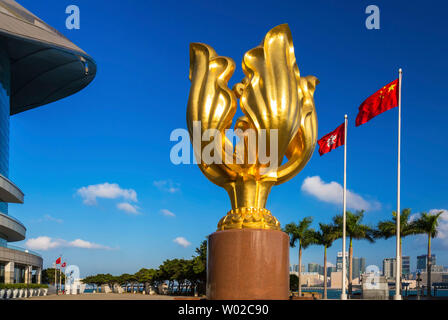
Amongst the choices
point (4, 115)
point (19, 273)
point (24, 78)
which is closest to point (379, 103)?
point (19, 273)

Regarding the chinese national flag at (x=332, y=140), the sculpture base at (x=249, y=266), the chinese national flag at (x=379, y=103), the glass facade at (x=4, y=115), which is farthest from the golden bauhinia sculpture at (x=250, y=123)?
the glass facade at (x=4, y=115)

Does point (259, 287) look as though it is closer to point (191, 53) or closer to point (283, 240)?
point (283, 240)

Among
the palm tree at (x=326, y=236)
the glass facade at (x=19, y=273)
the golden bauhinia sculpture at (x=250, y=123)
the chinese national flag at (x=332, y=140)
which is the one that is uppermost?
the chinese national flag at (x=332, y=140)

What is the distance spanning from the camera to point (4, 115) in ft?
159

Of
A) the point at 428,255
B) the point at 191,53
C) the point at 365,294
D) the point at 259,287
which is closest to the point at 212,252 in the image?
the point at 259,287

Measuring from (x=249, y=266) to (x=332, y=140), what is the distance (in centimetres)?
1590

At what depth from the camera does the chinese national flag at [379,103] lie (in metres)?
21.1

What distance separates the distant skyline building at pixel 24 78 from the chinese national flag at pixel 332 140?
26.7 m

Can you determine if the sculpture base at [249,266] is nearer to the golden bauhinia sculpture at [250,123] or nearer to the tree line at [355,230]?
the golden bauhinia sculpture at [250,123]

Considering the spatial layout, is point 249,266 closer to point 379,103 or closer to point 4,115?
point 379,103

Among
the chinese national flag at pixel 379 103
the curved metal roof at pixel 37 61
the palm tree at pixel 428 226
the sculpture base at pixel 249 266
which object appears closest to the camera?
the sculpture base at pixel 249 266

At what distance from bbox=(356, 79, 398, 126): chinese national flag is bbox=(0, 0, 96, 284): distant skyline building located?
29679 mm

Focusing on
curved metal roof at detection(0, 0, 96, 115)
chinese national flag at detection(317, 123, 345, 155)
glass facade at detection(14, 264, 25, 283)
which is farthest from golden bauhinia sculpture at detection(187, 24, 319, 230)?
glass facade at detection(14, 264, 25, 283)

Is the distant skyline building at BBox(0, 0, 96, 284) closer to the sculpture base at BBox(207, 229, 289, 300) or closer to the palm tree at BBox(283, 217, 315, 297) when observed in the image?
the palm tree at BBox(283, 217, 315, 297)
